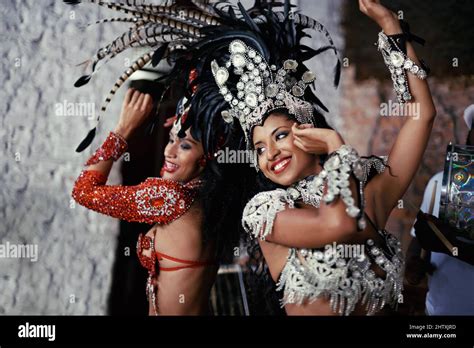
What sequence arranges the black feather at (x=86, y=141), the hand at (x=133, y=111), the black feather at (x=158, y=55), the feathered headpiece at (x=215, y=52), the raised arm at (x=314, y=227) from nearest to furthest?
1. the raised arm at (x=314, y=227)
2. the feathered headpiece at (x=215, y=52)
3. the black feather at (x=158, y=55)
4. the hand at (x=133, y=111)
5. the black feather at (x=86, y=141)

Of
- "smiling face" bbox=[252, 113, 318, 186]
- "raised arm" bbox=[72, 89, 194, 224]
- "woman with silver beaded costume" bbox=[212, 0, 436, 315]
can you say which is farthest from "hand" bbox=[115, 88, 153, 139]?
"smiling face" bbox=[252, 113, 318, 186]

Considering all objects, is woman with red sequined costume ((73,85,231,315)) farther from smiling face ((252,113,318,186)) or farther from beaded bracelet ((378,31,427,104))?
beaded bracelet ((378,31,427,104))

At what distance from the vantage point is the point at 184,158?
311 centimetres

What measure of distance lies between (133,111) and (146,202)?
1.72 feet

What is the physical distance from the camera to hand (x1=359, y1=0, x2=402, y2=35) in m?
2.77

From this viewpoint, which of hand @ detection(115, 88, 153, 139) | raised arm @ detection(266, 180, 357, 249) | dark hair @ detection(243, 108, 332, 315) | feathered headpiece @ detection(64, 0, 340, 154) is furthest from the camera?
hand @ detection(115, 88, 153, 139)

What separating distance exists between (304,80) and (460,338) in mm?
1439

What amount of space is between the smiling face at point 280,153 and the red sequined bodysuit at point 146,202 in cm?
51

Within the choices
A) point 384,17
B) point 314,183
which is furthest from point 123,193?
point 384,17

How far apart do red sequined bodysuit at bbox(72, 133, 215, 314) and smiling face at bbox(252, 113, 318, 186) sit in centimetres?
51

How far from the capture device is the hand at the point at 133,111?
127 inches

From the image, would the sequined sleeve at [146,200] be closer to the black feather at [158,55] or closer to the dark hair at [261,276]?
the dark hair at [261,276]

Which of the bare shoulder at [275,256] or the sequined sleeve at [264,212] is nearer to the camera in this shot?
the sequined sleeve at [264,212]

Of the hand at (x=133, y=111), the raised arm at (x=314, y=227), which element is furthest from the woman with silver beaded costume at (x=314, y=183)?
the hand at (x=133, y=111)
